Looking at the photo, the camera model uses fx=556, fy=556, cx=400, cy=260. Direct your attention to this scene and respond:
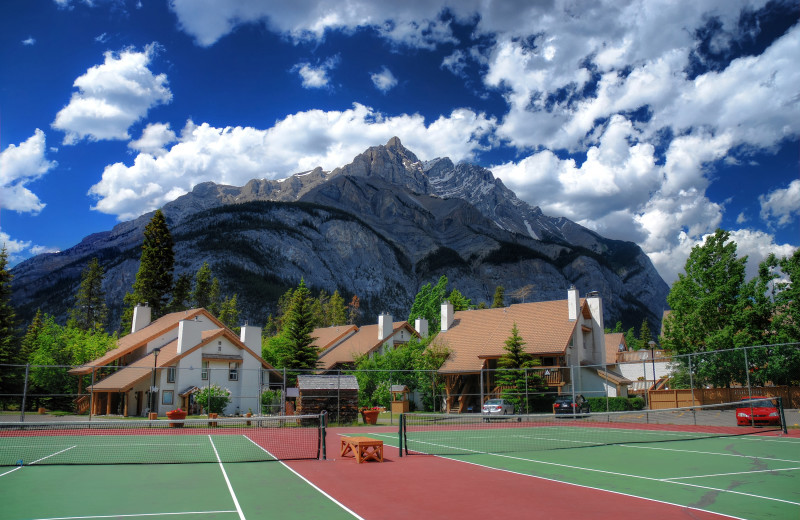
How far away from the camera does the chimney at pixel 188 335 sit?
132ft

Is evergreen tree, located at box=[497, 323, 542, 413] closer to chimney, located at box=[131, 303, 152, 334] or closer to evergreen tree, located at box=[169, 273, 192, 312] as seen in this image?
chimney, located at box=[131, 303, 152, 334]

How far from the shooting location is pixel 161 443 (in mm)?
20875

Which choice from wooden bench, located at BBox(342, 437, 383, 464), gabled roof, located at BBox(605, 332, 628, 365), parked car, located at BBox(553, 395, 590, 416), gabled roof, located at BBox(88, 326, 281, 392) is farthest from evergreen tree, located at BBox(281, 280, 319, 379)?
gabled roof, located at BBox(605, 332, 628, 365)

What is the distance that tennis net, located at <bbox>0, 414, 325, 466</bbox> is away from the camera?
1628 centimetres

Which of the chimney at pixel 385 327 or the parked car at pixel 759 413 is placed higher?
the chimney at pixel 385 327

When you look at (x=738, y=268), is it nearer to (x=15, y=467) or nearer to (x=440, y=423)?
(x=440, y=423)

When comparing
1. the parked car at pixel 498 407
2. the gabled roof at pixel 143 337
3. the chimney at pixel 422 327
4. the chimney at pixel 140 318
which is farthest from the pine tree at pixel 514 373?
the chimney at pixel 140 318

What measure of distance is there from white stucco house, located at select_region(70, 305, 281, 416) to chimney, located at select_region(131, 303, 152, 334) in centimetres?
684

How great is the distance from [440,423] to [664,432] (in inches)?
472

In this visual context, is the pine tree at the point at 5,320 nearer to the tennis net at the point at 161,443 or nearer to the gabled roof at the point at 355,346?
the tennis net at the point at 161,443

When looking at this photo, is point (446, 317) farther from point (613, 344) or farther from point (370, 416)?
point (613, 344)

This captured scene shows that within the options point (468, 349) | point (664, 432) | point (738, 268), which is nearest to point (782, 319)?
point (738, 268)

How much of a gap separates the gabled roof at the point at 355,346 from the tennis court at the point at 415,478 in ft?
103

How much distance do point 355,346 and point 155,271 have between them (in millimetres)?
24492
